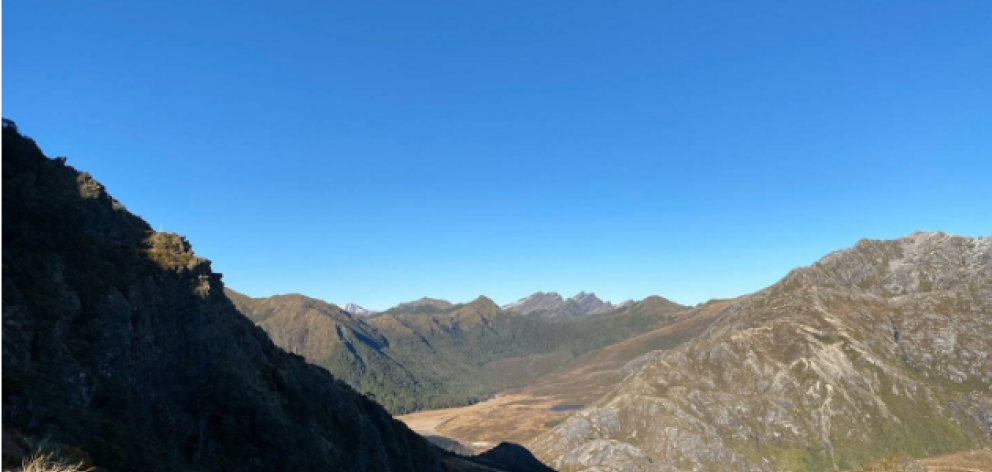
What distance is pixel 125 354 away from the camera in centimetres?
4778

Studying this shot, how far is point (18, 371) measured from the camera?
33.2 metres

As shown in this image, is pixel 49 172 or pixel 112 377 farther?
pixel 49 172

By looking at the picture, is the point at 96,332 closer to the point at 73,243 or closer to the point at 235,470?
the point at 73,243

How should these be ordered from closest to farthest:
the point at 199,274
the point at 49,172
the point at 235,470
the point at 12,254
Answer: the point at 12,254 → the point at 235,470 → the point at 49,172 → the point at 199,274

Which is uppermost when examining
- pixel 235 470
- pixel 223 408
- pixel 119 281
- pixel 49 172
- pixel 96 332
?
pixel 49 172

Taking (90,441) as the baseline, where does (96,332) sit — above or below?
above

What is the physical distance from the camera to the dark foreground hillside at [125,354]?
33969mm

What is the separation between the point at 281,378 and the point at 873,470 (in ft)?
378

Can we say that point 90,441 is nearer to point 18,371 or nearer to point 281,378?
point 18,371

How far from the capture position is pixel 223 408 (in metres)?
52.8

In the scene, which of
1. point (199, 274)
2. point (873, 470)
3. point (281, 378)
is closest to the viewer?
point (199, 274)

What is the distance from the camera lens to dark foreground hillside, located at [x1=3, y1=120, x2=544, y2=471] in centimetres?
3397

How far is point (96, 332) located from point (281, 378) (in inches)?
1134

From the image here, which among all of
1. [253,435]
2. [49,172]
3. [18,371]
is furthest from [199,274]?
[18,371]
